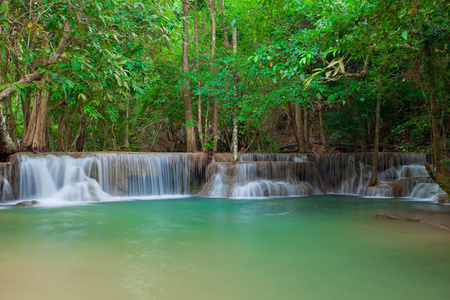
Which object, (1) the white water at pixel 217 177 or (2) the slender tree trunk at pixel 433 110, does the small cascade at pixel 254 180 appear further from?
(2) the slender tree trunk at pixel 433 110

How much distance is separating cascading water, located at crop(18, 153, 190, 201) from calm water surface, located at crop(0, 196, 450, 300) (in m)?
3.03

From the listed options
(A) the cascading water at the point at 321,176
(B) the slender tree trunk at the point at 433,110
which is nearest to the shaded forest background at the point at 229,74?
(B) the slender tree trunk at the point at 433,110

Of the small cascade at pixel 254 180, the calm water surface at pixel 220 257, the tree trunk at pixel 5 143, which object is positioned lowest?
the calm water surface at pixel 220 257

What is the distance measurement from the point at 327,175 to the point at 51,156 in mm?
10445

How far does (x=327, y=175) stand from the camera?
1562 centimetres

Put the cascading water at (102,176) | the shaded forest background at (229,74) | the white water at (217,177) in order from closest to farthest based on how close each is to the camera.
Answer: the shaded forest background at (229,74) < the cascading water at (102,176) < the white water at (217,177)

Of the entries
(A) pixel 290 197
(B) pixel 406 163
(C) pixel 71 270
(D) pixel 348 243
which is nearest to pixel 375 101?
(B) pixel 406 163

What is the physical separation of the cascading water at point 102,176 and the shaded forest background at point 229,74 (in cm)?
121

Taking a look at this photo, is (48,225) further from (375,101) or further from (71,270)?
(375,101)

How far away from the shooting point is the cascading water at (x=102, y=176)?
38.8 feet

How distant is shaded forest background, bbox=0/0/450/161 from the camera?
20.0 ft

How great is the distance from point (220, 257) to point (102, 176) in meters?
8.90

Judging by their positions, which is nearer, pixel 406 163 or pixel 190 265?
pixel 190 265

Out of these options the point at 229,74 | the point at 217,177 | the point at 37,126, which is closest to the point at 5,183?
the point at 37,126
